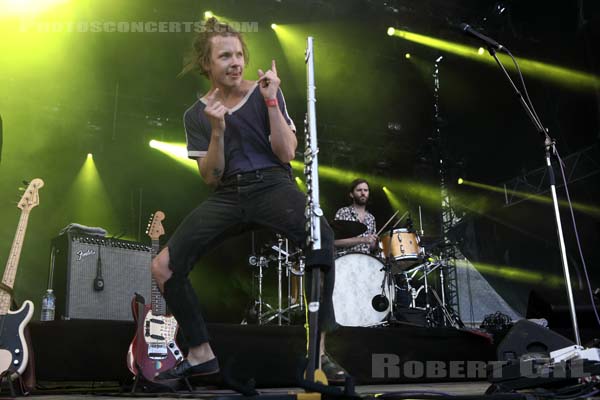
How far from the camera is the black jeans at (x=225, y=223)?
7.90 ft

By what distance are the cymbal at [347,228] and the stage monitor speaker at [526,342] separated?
114 inches

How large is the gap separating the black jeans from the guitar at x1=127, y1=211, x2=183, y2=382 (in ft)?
4.45

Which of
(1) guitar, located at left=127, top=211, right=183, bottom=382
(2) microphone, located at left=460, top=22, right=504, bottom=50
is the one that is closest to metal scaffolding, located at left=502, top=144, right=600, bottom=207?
(2) microphone, located at left=460, top=22, right=504, bottom=50

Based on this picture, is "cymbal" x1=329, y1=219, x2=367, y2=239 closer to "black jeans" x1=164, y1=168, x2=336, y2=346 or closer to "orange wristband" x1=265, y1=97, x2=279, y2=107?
"black jeans" x1=164, y1=168, x2=336, y2=346

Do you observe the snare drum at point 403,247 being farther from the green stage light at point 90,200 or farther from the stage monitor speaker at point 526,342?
the green stage light at point 90,200

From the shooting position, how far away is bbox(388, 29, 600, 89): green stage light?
755 centimetres

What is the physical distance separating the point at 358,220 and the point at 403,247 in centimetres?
55

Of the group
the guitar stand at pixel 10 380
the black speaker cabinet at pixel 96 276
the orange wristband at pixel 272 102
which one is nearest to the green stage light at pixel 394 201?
the black speaker cabinet at pixel 96 276

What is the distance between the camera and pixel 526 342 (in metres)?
2.80

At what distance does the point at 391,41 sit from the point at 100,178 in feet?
16.4

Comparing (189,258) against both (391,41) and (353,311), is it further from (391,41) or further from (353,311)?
(391,41)

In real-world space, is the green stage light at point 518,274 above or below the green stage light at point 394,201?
below

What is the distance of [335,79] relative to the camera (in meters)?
9.06

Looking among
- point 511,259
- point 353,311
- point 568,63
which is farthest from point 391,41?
point 353,311
